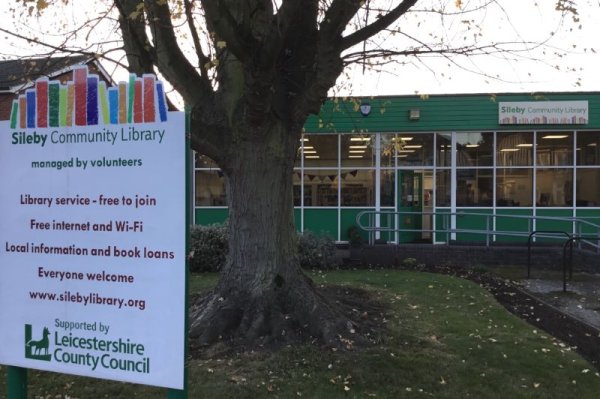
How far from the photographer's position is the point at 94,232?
11.3 feet

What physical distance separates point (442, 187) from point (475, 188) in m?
0.97

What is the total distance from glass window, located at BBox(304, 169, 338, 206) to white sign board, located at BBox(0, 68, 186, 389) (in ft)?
46.8

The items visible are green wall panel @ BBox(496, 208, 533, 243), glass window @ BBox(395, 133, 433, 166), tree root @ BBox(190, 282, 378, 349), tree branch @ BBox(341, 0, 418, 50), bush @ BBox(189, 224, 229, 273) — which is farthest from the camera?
glass window @ BBox(395, 133, 433, 166)

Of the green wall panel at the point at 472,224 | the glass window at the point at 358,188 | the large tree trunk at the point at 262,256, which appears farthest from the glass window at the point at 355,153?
the large tree trunk at the point at 262,256

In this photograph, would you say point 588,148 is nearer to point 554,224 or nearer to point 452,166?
point 554,224

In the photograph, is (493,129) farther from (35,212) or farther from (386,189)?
(35,212)

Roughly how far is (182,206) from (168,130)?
1.43 feet

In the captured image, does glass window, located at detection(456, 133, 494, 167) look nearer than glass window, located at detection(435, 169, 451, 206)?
Yes

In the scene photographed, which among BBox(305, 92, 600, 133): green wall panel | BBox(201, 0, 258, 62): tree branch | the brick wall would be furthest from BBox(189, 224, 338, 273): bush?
BBox(201, 0, 258, 62): tree branch

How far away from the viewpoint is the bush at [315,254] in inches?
537

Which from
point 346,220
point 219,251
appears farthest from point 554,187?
point 219,251

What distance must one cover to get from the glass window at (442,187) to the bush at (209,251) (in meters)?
7.41

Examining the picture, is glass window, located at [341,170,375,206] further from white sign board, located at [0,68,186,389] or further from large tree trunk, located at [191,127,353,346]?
white sign board, located at [0,68,186,389]

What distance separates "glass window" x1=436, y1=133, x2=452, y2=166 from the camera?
17688 millimetres
